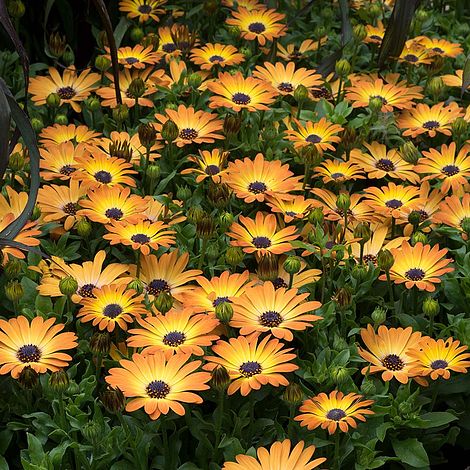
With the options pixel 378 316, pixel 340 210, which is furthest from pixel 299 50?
pixel 378 316

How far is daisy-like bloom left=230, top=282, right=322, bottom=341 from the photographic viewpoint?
183cm

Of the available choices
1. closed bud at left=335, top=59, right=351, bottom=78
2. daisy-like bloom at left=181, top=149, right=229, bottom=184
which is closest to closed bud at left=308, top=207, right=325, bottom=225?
daisy-like bloom at left=181, top=149, right=229, bottom=184

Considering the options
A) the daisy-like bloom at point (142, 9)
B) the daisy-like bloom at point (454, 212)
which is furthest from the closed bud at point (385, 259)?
the daisy-like bloom at point (142, 9)

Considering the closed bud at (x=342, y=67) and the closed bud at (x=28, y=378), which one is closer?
the closed bud at (x=28, y=378)

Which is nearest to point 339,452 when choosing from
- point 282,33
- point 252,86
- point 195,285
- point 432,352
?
point 432,352

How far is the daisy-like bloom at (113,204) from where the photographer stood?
2.10 meters

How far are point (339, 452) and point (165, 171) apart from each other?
2.74 feet

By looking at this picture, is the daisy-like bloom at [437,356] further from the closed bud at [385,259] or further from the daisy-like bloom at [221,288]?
the daisy-like bloom at [221,288]

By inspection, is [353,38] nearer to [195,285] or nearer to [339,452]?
[195,285]

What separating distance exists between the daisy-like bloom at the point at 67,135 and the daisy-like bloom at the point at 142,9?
459 mm

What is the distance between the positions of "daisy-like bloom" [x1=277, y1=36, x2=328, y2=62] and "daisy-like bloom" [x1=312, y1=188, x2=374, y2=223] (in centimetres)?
64

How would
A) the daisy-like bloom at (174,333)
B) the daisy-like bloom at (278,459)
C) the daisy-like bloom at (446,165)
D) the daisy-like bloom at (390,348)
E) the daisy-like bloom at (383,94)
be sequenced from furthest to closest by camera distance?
1. the daisy-like bloom at (383,94)
2. the daisy-like bloom at (446,165)
3. the daisy-like bloom at (390,348)
4. the daisy-like bloom at (174,333)
5. the daisy-like bloom at (278,459)

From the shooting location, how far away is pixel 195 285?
2.05 metres

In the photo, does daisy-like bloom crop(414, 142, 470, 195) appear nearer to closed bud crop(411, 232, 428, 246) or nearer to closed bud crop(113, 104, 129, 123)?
closed bud crop(411, 232, 428, 246)
